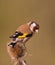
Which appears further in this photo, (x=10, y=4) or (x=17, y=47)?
(x=10, y=4)

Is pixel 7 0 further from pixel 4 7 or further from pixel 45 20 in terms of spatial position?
pixel 45 20

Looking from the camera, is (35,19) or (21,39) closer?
(21,39)

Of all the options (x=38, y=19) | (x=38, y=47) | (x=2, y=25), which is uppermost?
(x=2, y=25)

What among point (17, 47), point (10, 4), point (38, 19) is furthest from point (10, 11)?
point (17, 47)

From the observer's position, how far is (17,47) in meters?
1.09

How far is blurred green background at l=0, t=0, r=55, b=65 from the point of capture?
52.1 inches

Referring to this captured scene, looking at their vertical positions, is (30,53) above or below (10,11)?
below

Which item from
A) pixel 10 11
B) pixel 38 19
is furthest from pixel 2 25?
pixel 38 19

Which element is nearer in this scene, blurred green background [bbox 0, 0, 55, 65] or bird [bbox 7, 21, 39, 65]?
bird [bbox 7, 21, 39, 65]

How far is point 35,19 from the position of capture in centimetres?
132

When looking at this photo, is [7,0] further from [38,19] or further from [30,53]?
[30,53]

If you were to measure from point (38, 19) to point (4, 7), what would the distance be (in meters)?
0.21

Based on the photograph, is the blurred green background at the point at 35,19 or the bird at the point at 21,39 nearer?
the bird at the point at 21,39

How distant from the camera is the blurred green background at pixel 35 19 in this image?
4.34 ft
